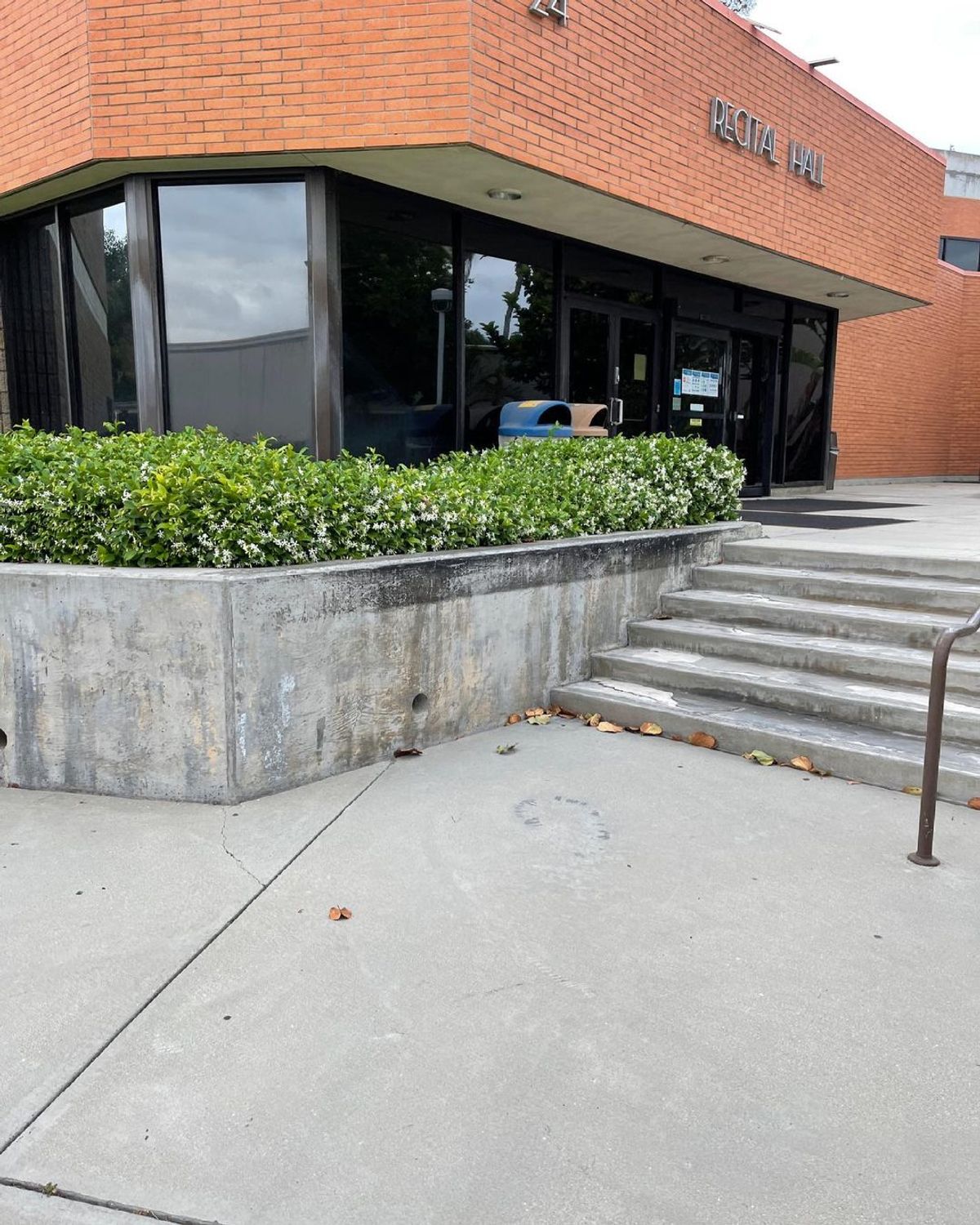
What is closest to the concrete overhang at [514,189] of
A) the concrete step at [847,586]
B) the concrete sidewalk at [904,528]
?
the concrete sidewalk at [904,528]

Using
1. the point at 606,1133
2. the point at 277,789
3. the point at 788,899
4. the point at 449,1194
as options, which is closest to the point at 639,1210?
the point at 606,1133

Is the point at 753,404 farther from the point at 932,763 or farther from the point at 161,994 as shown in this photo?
the point at 161,994

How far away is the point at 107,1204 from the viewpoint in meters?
1.85

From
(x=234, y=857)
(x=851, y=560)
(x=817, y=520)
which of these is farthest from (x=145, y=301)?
(x=817, y=520)

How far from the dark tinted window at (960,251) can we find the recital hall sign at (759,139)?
19.6 metres

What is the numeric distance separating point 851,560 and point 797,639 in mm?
838

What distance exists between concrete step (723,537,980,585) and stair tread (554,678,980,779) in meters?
1.47

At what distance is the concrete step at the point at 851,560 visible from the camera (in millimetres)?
5414

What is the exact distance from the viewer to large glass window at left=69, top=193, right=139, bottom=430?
315 inches

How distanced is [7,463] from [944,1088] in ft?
15.3

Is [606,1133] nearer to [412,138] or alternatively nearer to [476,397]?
[412,138]

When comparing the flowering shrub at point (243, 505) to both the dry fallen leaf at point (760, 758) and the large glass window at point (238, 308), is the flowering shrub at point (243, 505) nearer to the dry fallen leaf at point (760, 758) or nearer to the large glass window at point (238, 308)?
the dry fallen leaf at point (760, 758)

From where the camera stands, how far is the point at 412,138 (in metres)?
6.54

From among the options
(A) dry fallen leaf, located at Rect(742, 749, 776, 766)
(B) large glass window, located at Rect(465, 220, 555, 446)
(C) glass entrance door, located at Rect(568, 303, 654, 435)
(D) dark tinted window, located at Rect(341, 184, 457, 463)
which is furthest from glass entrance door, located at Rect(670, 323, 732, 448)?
(A) dry fallen leaf, located at Rect(742, 749, 776, 766)
